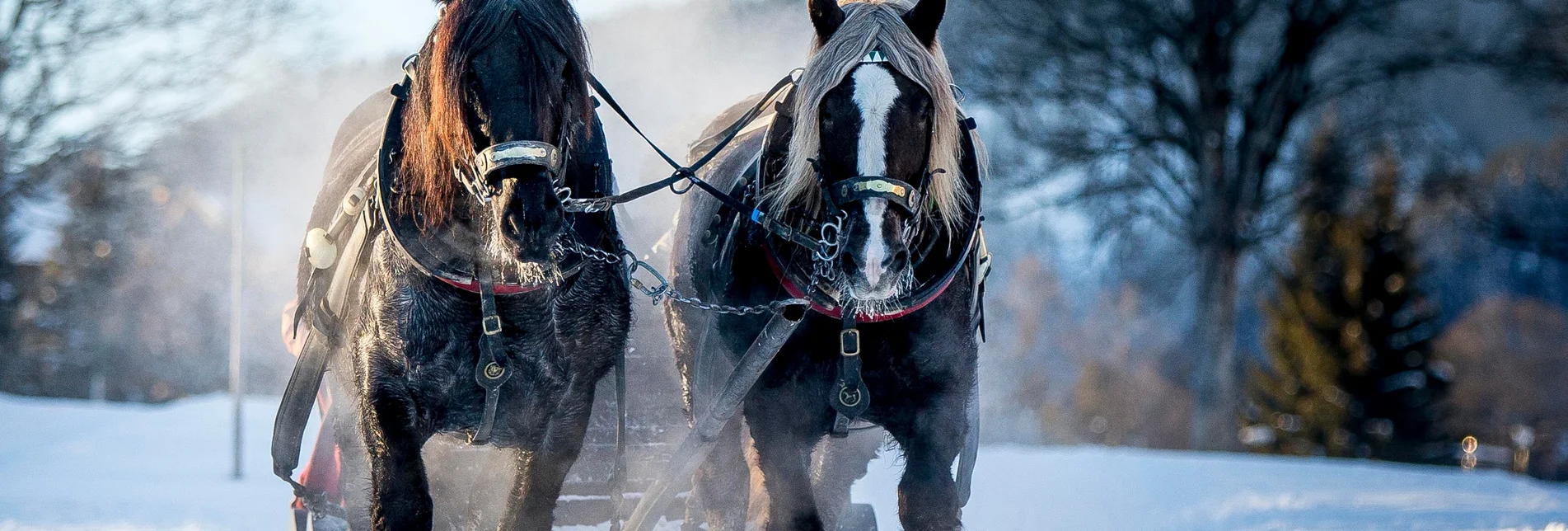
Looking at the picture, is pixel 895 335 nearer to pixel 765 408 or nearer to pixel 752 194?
pixel 765 408

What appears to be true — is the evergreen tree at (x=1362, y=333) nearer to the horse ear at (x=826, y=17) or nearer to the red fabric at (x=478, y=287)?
the horse ear at (x=826, y=17)

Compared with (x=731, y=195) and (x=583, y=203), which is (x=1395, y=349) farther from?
(x=583, y=203)

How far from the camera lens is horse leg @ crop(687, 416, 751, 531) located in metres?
4.41

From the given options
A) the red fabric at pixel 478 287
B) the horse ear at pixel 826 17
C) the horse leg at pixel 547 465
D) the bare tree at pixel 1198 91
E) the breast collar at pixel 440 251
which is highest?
the bare tree at pixel 1198 91

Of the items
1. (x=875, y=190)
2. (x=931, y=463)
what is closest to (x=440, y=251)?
(x=875, y=190)

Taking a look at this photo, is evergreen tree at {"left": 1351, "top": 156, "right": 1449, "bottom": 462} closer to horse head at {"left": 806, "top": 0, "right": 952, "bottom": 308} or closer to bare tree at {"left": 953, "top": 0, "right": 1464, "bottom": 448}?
bare tree at {"left": 953, "top": 0, "right": 1464, "bottom": 448}

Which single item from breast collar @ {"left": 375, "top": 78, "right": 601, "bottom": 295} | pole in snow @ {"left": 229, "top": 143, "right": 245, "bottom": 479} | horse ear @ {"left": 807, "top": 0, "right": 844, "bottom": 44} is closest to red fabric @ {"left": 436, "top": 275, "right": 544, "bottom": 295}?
breast collar @ {"left": 375, "top": 78, "right": 601, "bottom": 295}

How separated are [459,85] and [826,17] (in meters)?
1.01

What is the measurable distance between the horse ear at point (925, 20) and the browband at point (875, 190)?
0.54 meters

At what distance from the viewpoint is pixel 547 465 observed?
3.52 metres

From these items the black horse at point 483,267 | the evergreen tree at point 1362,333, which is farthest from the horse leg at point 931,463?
the evergreen tree at point 1362,333

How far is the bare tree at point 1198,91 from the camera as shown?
Result: 14797 mm

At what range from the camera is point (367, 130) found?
4621 mm

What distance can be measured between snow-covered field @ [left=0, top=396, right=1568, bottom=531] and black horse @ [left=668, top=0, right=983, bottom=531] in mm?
1736
